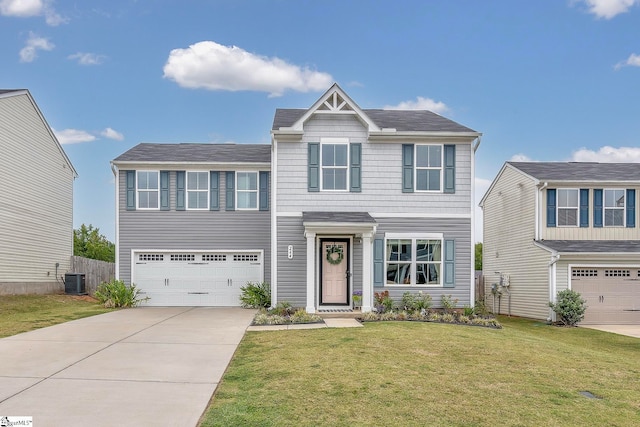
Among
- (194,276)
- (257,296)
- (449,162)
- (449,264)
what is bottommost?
(257,296)

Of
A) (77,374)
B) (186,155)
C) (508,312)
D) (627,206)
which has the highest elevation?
(186,155)

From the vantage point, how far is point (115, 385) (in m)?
7.19

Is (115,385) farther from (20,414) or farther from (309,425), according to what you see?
(309,425)

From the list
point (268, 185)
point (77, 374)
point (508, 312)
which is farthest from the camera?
point (508, 312)

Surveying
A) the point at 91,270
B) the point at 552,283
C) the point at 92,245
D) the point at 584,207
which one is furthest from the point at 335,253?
the point at 92,245

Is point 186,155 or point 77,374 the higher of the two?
point 186,155

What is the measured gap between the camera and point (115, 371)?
8000mm

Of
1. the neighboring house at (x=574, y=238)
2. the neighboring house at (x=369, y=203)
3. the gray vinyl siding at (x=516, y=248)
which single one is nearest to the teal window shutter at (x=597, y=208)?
the neighboring house at (x=574, y=238)

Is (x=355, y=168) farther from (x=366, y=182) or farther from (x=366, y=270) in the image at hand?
(x=366, y=270)

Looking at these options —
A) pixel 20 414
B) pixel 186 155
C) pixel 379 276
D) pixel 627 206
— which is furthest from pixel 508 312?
pixel 20 414

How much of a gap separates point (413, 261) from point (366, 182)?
284 centimetres

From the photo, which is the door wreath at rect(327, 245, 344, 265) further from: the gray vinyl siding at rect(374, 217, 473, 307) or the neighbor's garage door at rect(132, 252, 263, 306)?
the neighbor's garage door at rect(132, 252, 263, 306)

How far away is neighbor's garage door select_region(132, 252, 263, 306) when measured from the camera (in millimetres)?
18656

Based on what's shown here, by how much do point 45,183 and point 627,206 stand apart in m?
24.1
